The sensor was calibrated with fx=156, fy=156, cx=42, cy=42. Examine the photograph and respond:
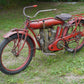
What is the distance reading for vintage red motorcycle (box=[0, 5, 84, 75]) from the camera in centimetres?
330

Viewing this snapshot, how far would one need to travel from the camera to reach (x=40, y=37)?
3.70 metres

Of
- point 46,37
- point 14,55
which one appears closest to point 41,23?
point 46,37

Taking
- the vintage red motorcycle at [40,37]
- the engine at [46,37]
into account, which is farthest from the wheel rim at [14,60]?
the engine at [46,37]

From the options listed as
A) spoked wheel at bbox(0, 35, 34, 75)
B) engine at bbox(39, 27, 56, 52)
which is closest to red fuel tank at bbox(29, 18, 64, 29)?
engine at bbox(39, 27, 56, 52)

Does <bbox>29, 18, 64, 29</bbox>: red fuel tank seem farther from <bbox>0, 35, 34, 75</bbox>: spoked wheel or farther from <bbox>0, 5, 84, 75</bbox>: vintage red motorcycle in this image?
<bbox>0, 35, 34, 75</bbox>: spoked wheel

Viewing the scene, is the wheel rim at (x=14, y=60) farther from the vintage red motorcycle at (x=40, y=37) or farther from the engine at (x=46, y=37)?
the engine at (x=46, y=37)

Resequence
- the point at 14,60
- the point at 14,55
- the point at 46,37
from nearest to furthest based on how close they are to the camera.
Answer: the point at 14,55
the point at 46,37
the point at 14,60

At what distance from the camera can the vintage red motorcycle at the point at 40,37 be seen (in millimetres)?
3299

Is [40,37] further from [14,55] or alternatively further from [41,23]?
[14,55]

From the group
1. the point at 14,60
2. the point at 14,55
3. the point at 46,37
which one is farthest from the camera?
the point at 14,60

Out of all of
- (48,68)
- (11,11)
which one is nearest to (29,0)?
(11,11)

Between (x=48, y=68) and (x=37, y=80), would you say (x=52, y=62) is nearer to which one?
(x=48, y=68)

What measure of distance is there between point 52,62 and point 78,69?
0.65 meters

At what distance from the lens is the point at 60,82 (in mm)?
3076
